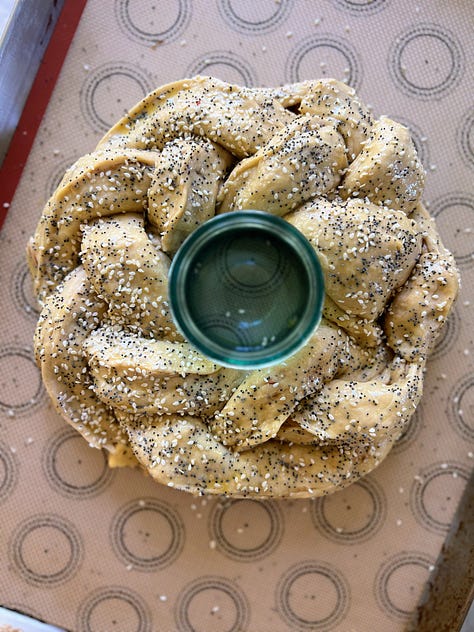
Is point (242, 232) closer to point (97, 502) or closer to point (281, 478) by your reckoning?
point (281, 478)

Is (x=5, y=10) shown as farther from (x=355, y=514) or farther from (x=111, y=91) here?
(x=355, y=514)

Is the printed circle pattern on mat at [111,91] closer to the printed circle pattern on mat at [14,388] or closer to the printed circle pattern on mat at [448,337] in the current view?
the printed circle pattern on mat at [14,388]

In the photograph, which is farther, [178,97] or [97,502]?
[97,502]

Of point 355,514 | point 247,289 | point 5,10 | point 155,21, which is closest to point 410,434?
point 355,514

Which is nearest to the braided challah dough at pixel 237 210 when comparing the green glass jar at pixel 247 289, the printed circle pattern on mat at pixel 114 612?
the green glass jar at pixel 247 289

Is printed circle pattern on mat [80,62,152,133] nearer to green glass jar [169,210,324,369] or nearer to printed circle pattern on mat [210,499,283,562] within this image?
green glass jar [169,210,324,369]

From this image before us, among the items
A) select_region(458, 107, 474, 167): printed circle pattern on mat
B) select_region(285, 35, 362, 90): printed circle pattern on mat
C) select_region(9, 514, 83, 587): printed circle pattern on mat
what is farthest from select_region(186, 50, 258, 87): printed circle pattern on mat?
select_region(9, 514, 83, 587): printed circle pattern on mat

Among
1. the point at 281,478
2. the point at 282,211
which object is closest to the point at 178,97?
the point at 282,211
